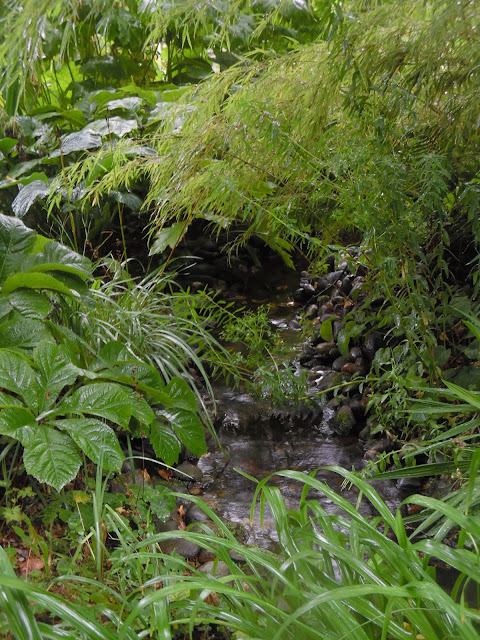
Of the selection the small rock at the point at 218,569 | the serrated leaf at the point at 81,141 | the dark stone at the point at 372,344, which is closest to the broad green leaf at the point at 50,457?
the small rock at the point at 218,569

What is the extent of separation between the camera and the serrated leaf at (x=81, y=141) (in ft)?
10.2

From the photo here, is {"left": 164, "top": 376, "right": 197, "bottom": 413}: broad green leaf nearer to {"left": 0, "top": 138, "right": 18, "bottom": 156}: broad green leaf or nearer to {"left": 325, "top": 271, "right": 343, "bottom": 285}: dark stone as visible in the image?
{"left": 325, "top": 271, "right": 343, "bottom": 285}: dark stone

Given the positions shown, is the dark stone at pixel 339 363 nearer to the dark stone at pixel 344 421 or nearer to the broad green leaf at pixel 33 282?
the dark stone at pixel 344 421

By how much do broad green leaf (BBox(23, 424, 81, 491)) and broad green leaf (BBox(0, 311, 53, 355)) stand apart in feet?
0.82

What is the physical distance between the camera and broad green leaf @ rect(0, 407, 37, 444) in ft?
4.56

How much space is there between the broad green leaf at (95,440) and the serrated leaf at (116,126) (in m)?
2.09

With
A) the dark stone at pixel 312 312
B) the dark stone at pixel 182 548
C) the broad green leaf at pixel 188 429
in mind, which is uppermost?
the broad green leaf at pixel 188 429

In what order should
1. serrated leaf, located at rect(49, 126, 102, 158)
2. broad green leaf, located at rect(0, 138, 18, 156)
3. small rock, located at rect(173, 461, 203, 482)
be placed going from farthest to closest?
broad green leaf, located at rect(0, 138, 18, 156) < serrated leaf, located at rect(49, 126, 102, 158) < small rock, located at rect(173, 461, 203, 482)

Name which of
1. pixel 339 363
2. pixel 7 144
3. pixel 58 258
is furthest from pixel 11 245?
pixel 7 144

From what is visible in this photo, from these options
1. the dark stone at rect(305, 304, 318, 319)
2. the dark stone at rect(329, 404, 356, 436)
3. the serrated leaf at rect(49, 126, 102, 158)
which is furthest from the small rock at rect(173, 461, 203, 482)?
the serrated leaf at rect(49, 126, 102, 158)

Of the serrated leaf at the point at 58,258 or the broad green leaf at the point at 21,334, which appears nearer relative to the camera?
the broad green leaf at the point at 21,334

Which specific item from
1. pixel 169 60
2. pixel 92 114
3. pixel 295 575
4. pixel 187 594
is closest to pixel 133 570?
pixel 187 594

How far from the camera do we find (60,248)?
1785mm

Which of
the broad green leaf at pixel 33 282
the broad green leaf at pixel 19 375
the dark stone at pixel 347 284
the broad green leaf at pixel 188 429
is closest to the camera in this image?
the broad green leaf at pixel 19 375
